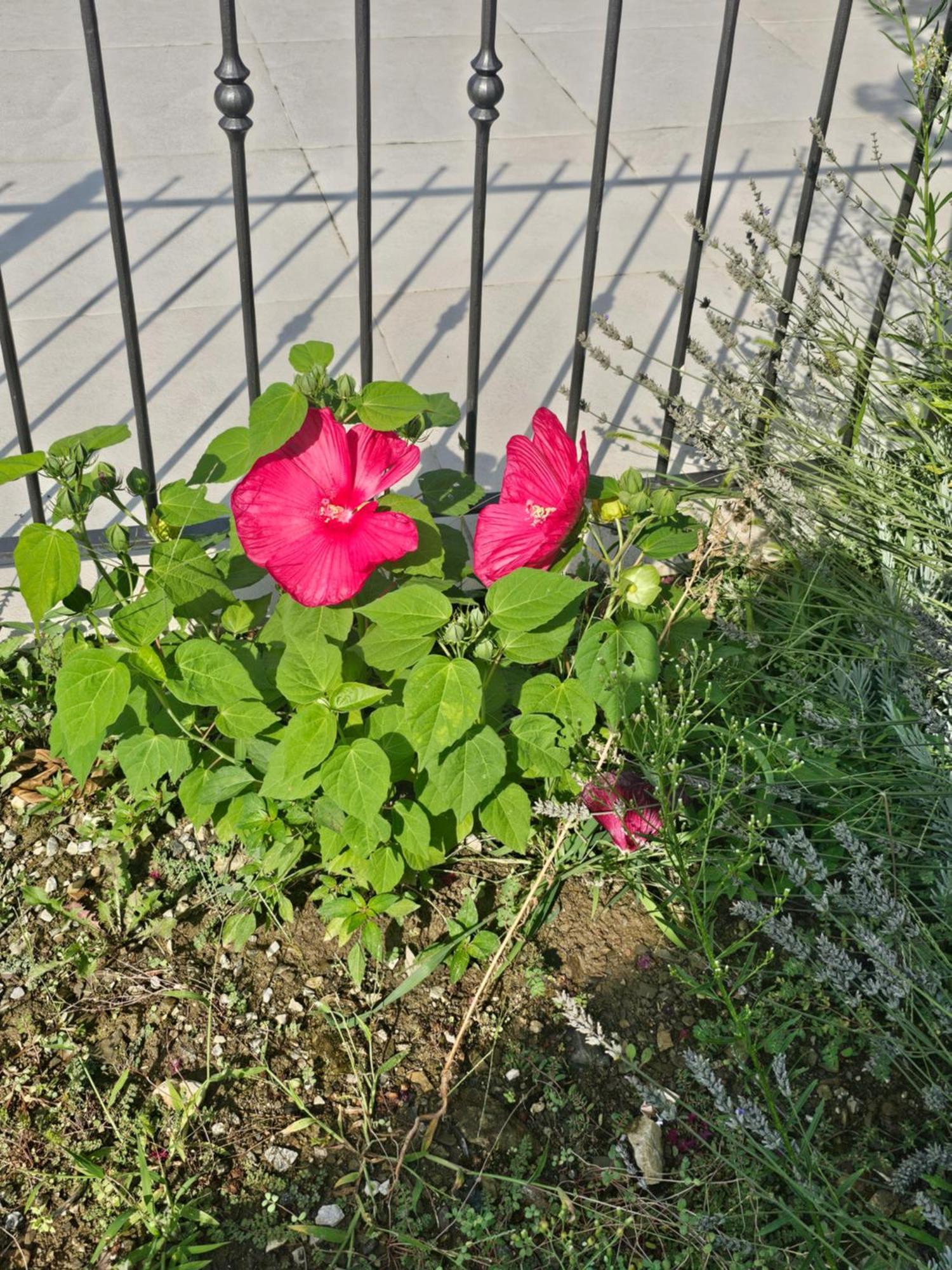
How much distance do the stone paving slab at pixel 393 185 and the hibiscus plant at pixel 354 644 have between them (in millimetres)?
911

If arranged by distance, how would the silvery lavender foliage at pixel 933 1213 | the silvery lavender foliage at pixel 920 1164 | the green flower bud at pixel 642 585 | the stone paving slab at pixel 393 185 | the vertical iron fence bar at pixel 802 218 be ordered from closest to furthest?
1. the silvery lavender foliage at pixel 933 1213
2. the silvery lavender foliage at pixel 920 1164
3. the green flower bud at pixel 642 585
4. the vertical iron fence bar at pixel 802 218
5. the stone paving slab at pixel 393 185

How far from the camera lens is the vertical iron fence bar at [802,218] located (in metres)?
1.92

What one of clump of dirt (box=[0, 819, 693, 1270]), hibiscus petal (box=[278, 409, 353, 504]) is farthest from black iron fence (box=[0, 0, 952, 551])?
clump of dirt (box=[0, 819, 693, 1270])

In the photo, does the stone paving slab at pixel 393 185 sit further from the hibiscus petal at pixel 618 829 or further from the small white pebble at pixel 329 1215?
the small white pebble at pixel 329 1215

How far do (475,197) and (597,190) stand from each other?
0.68 feet

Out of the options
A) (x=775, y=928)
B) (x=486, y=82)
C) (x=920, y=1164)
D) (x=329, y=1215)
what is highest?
(x=486, y=82)

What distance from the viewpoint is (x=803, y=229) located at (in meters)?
2.12

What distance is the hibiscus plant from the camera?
1.51 m

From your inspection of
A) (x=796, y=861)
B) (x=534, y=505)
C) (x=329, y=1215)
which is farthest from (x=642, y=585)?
(x=329, y=1215)

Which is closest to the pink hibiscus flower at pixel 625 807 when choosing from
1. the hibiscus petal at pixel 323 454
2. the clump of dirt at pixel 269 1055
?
the clump of dirt at pixel 269 1055

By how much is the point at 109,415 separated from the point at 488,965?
1653 millimetres

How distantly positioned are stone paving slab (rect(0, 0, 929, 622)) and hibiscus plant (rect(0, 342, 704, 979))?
0.91m

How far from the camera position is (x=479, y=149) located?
1.81m

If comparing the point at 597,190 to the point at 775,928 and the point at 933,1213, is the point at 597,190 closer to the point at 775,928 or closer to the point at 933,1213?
the point at 775,928
